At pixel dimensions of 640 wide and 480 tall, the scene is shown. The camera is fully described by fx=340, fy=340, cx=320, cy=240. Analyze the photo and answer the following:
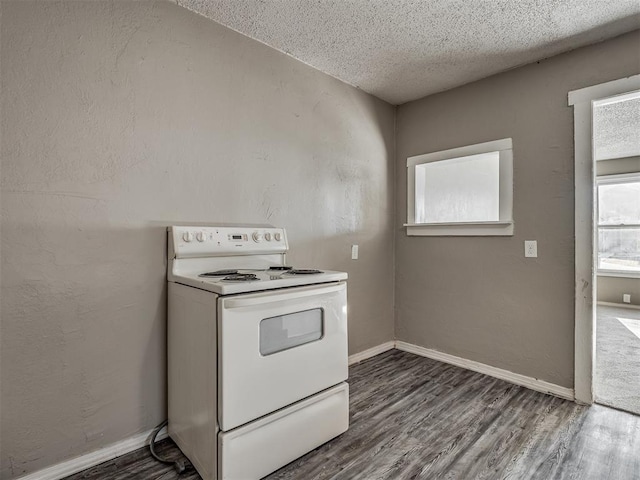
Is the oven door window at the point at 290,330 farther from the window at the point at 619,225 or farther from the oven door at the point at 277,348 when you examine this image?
the window at the point at 619,225

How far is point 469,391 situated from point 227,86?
253 centimetres

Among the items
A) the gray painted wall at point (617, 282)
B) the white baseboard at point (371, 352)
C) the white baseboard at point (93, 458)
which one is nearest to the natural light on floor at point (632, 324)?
the gray painted wall at point (617, 282)

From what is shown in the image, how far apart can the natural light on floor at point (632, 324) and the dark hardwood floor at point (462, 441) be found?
2.41 meters

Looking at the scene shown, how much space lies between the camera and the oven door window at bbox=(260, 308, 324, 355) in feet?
4.87

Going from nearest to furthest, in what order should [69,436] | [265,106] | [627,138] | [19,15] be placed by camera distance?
1. [19,15]
2. [69,436]
3. [265,106]
4. [627,138]

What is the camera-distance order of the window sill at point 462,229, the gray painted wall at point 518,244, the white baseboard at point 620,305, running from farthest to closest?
the white baseboard at point 620,305 → the window sill at point 462,229 → the gray painted wall at point 518,244

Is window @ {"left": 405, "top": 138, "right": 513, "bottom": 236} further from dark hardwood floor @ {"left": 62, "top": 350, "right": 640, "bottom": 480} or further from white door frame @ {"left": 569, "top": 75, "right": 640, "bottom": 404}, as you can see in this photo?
dark hardwood floor @ {"left": 62, "top": 350, "right": 640, "bottom": 480}

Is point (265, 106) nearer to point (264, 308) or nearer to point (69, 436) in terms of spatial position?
point (264, 308)

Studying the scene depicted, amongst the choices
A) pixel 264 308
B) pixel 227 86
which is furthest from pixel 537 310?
pixel 227 86

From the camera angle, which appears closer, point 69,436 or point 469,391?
point 69,436

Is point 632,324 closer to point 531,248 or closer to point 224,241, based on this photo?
point 531,248

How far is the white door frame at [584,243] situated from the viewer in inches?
84.0

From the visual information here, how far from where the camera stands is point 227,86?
2.05 metres

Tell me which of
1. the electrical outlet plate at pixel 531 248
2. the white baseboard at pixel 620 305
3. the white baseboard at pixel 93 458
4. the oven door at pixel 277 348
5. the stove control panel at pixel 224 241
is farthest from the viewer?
the white baseboard at pixel 620 305
